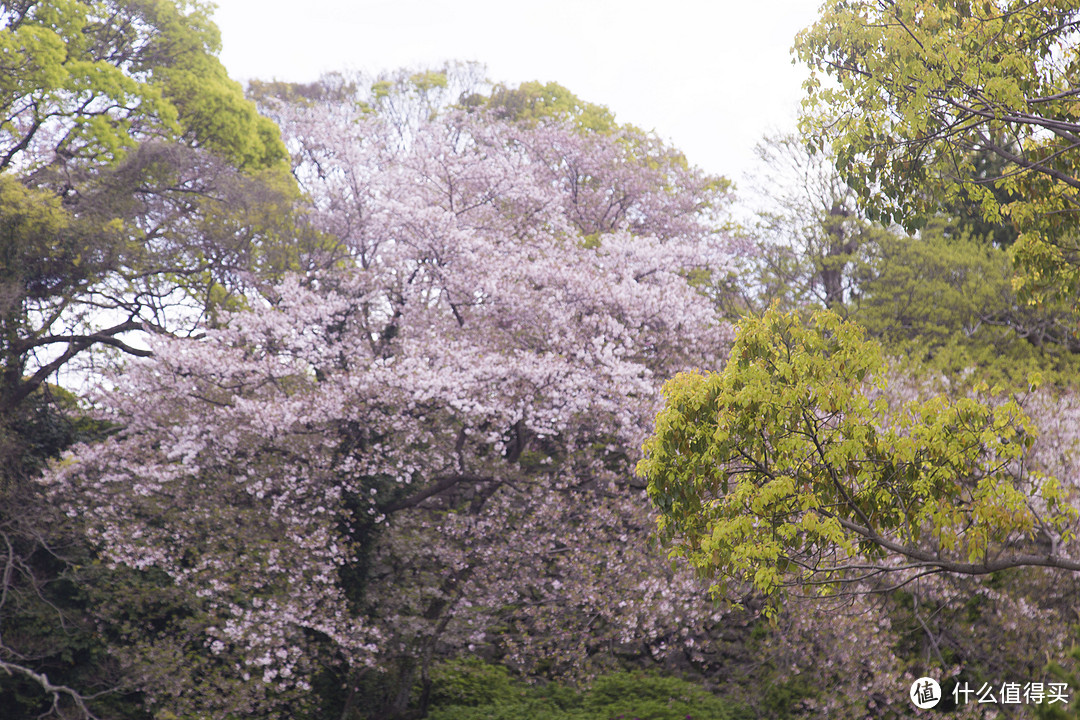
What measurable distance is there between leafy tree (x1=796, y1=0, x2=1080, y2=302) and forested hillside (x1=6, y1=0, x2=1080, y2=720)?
44 mm

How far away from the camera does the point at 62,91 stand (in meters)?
15.8

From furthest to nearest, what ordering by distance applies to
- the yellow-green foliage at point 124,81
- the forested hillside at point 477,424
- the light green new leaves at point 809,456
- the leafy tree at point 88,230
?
the yellow-green foliage at point 124,81 < the leafy tree at point 88,230 < the forested hillside at point 477,424 < the light green new leaves at point 809,456

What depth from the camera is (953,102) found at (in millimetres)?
7016

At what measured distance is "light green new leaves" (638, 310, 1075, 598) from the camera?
6152 mm

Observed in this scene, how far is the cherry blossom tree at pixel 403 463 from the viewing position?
38.8 feet

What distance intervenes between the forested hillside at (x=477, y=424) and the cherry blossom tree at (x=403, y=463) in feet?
0.24

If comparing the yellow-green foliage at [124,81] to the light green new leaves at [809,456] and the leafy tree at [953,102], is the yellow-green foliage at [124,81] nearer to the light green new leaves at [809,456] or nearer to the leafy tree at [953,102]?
the leafy tree at [953,102]

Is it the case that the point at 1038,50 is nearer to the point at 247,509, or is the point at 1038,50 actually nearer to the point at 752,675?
the point at 752,675

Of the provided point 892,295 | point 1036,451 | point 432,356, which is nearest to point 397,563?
point 432,356

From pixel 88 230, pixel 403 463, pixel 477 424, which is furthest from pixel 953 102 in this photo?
pixel 88 230

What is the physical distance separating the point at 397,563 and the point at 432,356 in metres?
3.32

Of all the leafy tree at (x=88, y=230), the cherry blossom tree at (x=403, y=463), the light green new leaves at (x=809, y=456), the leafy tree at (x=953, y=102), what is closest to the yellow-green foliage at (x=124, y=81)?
the leafy tree at (x=88, y=230)

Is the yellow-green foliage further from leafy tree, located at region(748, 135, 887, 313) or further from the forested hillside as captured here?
leafy tree, located at region(748, 135, 887, 313)

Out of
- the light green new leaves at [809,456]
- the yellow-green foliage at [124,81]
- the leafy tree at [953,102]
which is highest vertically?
the yellow-green foliage at [124,81]
